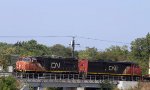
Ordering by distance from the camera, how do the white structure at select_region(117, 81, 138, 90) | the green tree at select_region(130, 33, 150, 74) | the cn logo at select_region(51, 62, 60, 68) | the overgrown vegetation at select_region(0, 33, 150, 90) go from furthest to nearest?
the green tree at select_region(130, 33, 150, 74)
the overgrown vegetation at select_region(0, 33, 150, 90)
the cn logo at select_region(51, 62, 60, 68)
the white structure at select_region(117, 81, 138, 90)

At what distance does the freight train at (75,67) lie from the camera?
63.0 meters

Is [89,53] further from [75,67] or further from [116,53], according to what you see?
[75,67]

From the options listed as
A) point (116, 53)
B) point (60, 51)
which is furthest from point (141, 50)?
point (60, 51)

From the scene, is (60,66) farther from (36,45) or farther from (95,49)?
(36,45)

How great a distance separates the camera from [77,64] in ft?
223

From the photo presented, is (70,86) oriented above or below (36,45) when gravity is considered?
below

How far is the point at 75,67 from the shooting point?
221ft

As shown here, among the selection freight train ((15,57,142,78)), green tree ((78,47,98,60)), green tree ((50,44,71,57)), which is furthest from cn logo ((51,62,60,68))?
green tree ((50,44,71,57))

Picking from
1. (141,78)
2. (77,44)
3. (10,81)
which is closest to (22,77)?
(10,81)

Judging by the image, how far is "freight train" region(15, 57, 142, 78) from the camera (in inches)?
2479

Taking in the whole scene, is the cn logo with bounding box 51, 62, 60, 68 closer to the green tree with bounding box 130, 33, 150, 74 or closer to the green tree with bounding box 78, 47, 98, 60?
the green tree with bounding box 130, 33, 150, 74

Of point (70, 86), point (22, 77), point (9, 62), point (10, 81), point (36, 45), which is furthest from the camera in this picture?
point (36, 45)

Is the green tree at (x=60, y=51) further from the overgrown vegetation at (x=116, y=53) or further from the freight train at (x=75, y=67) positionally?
the freight train at (x=75, y=67)

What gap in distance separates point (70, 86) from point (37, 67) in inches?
204
